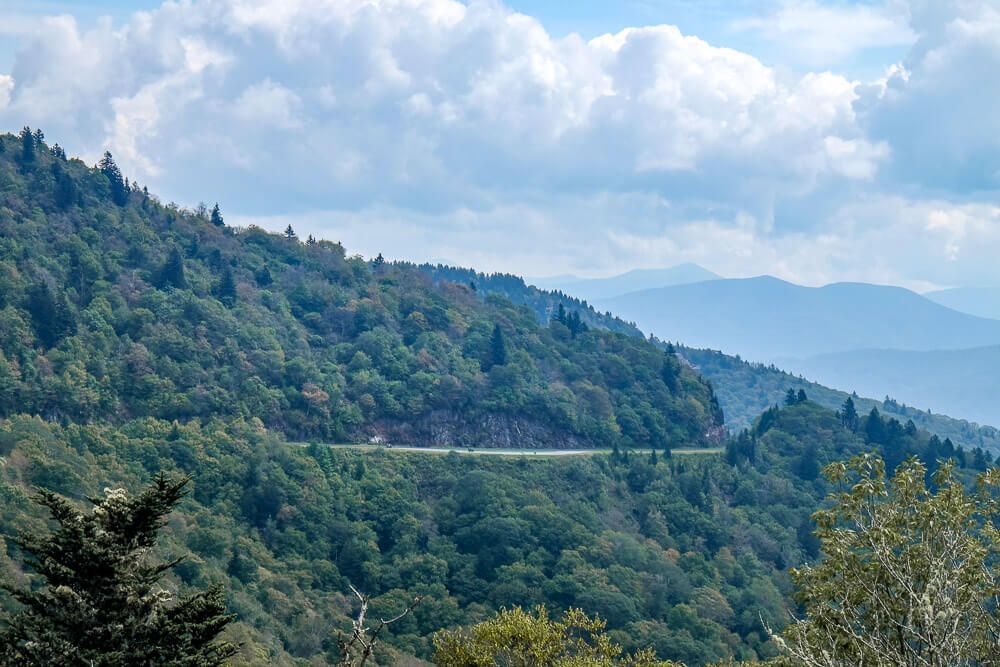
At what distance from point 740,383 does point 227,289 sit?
88.2m

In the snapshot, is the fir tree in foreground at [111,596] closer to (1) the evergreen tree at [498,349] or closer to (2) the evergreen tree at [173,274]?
(2) the evergreen tree at [173,274]

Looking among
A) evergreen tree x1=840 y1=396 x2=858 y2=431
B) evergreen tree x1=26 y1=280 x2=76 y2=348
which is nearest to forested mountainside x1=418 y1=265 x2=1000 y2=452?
evergreen tree x1=840 y1=396 x2=858 y2=431

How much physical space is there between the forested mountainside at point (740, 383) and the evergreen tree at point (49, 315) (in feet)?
218

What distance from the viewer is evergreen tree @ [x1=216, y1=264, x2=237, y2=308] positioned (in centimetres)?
8506

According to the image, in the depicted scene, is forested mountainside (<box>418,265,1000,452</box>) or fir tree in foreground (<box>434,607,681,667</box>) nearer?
fir tree in foreground (<box>434,607,681,667</box>)

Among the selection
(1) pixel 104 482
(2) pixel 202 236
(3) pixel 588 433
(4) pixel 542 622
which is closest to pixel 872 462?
(4) pixel 542 622

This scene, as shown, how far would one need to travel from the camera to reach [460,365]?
88.9m

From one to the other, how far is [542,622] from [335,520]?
42.6 m

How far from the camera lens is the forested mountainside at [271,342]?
69.2 meters

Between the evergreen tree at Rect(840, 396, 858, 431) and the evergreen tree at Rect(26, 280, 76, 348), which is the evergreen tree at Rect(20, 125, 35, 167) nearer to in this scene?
the evergreen tree at Rect(26, 280, 76, 348)

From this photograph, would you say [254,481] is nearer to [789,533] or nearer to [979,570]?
[789,533]

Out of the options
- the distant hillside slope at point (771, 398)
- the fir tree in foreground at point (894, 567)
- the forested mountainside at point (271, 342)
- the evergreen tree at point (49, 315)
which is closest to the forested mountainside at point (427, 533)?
the forested mountainside at point (271, 342)

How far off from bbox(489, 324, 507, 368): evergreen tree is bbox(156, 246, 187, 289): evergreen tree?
81.4 ft

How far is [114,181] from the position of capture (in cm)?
9175
